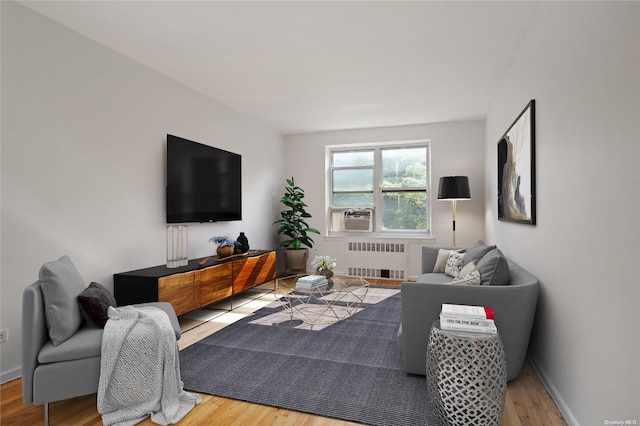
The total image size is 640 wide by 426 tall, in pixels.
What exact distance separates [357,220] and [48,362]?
16.4 feet

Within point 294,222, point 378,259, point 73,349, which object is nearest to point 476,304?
point 73,349

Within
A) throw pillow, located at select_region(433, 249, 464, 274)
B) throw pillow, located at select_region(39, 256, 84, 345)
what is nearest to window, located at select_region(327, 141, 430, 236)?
throw pillow, located at select_region(433, 249, 464, 274)

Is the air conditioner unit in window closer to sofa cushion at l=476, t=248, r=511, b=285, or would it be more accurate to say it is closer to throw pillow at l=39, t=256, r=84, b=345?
sofa cushion at l=476, t=248, r=511, b=285

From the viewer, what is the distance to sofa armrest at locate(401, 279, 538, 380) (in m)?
2.20

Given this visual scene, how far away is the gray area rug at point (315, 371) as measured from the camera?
81.8 inches

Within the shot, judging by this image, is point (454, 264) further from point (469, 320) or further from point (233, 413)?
point (233, 413)

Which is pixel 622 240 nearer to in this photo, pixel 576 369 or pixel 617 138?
pixel 617 138

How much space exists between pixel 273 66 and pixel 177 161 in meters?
1.48

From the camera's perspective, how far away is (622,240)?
1394 millimetres

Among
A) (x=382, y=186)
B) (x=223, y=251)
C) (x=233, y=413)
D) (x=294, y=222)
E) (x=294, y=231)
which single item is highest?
(x=382, y=186)

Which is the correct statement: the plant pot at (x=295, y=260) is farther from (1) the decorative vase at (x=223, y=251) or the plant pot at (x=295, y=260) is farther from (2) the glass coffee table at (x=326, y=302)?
(1) the decorative vase at (x=223, y=251)

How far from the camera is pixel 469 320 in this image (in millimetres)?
1923

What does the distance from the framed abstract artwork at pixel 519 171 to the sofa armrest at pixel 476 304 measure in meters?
0.66

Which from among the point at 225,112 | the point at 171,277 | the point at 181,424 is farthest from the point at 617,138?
the point at 225,112
